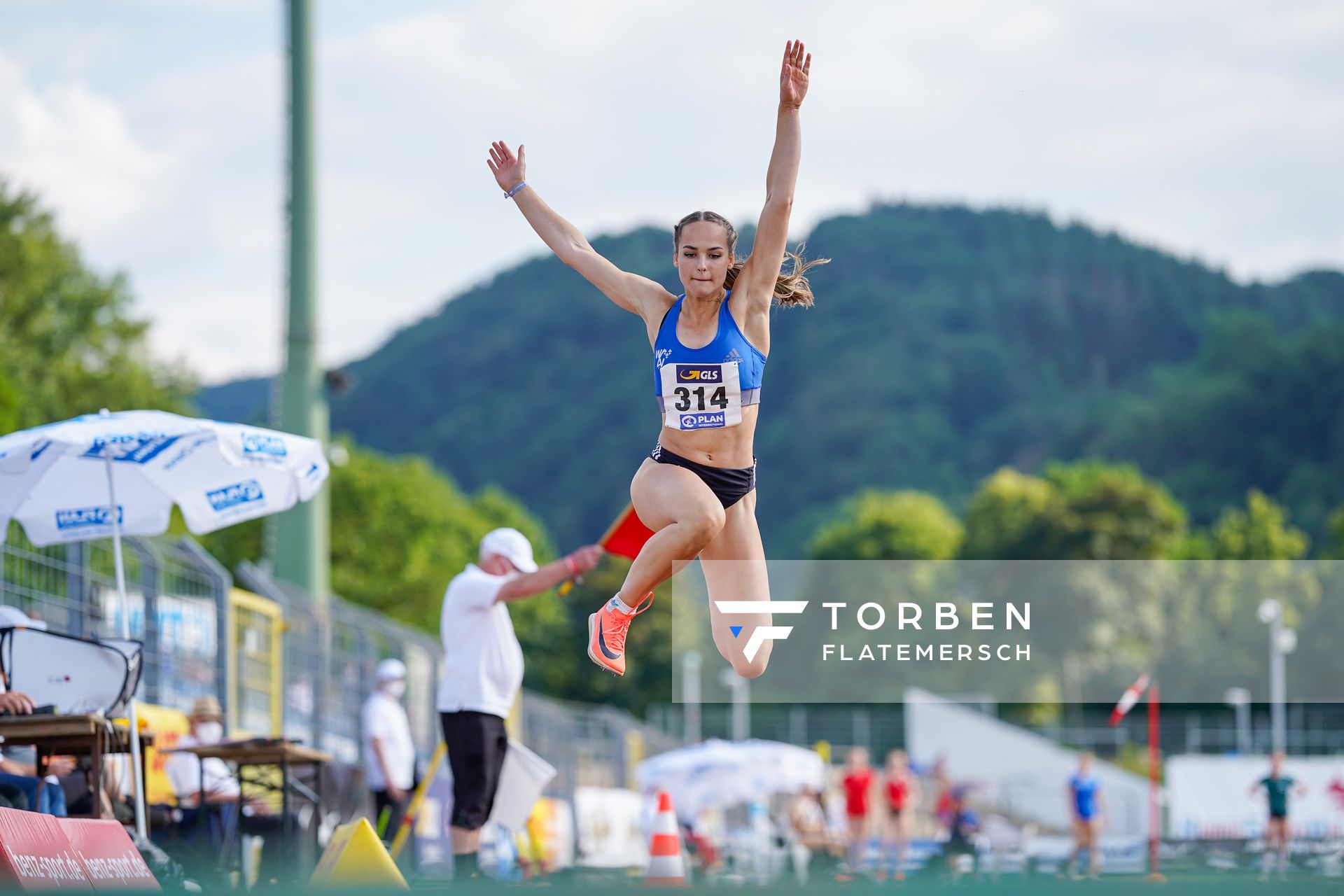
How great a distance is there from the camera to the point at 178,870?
6484mm

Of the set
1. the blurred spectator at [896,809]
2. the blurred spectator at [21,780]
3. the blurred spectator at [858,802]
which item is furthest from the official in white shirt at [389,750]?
the blurred spectator at [896,809]

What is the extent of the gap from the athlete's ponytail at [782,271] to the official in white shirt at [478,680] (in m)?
2.27

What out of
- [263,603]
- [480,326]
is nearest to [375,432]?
[480,326]

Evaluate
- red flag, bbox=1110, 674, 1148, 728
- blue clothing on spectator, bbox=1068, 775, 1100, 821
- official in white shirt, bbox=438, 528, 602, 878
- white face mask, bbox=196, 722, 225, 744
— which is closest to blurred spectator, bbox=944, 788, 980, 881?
blue clothing on spectator, bbox=1068, 775, 1100, 821

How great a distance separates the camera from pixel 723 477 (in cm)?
652

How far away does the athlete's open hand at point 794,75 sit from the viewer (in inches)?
255

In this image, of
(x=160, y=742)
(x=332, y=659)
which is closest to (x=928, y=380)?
(x=332, y=659)

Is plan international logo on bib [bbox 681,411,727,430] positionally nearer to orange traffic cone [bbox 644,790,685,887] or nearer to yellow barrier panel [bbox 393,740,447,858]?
orange traffic cone [bbox 644,790,685,887]

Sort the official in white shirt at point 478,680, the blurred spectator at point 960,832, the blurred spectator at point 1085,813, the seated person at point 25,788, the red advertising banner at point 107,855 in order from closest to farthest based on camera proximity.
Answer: the red advertising banner at point 107,855 < the seated person at point 25,788 < the official in white shirt at point 478,680 < the blurred spectator at point 1085,813 < the blurred spectator at point 960,832

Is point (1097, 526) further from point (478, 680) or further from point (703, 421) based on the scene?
point (703, 421)

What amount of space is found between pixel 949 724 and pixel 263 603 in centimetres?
4086

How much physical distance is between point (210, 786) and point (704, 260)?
6465 mm

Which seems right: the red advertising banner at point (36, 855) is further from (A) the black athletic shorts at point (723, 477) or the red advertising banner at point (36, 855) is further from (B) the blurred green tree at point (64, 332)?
(B) the blurred green tree at point (64, 332)

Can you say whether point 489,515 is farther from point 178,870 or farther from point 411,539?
point 178,870
